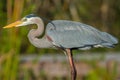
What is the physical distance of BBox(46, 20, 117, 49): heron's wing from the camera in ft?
9.54

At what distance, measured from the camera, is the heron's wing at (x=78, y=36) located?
2.91 meters

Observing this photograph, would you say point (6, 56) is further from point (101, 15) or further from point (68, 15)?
point (101, 15)

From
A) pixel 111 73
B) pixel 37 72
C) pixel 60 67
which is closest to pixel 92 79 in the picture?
pixel 111 73

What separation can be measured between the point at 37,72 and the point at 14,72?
2.52m

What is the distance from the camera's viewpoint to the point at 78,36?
2941 millimetres

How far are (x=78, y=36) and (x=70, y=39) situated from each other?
0.18 ft

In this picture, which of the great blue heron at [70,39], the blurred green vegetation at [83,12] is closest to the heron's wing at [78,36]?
the great blue heron at [70,39]

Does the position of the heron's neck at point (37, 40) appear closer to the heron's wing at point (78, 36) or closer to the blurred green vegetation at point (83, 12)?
the heron's wing at point (78, 36)

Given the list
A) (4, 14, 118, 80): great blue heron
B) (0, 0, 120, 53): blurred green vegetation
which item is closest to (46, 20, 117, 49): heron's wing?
(4, 14, 118, 80): great blue heron

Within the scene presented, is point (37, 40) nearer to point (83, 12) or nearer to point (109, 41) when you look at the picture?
A: point (109, 41)

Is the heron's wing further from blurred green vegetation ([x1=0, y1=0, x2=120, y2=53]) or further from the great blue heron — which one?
blurred green vegetation ([x1=0, y1=0, x2=120, y2=53])

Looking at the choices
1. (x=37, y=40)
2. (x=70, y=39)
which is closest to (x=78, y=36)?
(x=70, y=39)

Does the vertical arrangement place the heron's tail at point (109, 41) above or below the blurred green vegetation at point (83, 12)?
above

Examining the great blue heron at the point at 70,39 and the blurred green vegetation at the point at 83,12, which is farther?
the blurred green vegetation at the point at 83,12
